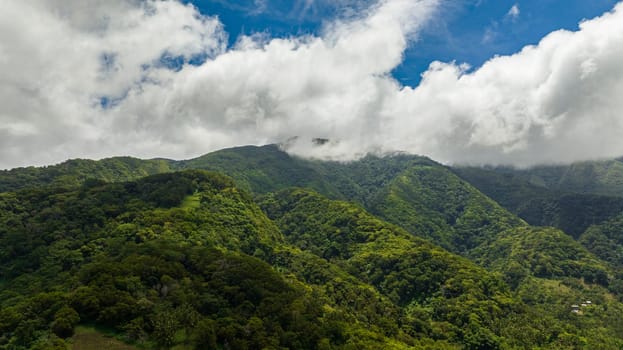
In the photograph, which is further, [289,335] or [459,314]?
[459,314]

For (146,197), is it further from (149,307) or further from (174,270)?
(149,307)

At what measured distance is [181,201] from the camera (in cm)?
14600

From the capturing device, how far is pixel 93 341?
5078cm

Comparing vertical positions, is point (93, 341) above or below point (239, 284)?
below

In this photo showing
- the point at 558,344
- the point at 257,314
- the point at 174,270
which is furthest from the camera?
the point at 558,344

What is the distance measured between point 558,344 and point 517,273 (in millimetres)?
104495

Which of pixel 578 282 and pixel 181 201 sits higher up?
pixel 181 201

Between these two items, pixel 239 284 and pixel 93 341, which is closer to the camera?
pixel 93 341

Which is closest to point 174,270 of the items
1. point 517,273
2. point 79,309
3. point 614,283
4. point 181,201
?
point 79,309

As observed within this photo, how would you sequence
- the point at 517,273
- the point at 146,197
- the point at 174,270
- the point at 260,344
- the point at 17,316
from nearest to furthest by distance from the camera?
the point at 17,316
the point at 260,344
the point at 174,270
the point at 146,197
the point at 517,273

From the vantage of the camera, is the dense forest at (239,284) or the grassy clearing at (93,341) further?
the dense forest at (239,284)

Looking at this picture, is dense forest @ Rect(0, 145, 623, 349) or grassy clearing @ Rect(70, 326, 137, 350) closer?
grassy clearing @ Rect(70, 326, 137, 350)

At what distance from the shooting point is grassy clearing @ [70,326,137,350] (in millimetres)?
49406

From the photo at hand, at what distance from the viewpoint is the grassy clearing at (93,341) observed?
49.4 meters
